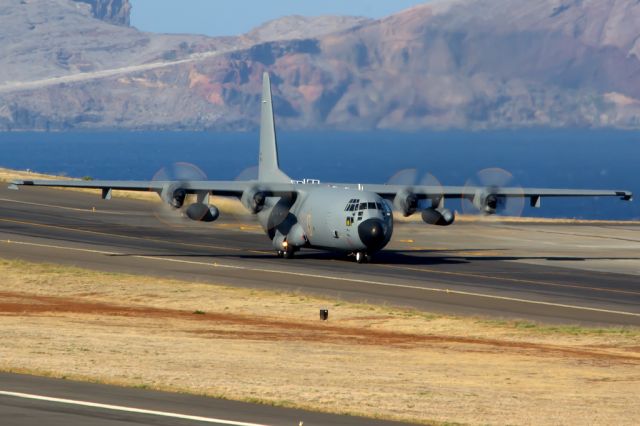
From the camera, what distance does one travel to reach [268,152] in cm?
6041

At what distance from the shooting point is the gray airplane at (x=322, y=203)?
51.9 metres

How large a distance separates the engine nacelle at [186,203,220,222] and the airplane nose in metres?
5.87

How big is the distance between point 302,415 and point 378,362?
8.42m

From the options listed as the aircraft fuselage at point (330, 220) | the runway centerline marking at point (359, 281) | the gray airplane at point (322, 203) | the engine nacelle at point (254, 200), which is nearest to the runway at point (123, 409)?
the runway centerline marking at point (359, 281)

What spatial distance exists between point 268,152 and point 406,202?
7857mm

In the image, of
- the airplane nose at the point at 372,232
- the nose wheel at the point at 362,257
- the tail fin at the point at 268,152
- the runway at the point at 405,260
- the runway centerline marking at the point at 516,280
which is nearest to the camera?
the runway at the point at 405,260

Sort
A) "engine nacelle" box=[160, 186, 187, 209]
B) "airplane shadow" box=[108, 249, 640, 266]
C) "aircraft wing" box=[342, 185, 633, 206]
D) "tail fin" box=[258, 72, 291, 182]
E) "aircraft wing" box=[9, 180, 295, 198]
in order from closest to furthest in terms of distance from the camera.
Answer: "engine nacelle" box=[160, 186, 187, 209]
"aircraft wing" box=[9, 180, 295, 198]
"aircraft wing" box=[342, 185, 633, 206]
"airplane shadow" box=[108, 249, 640, 266]
"tail fin" box=[258, 72, 291, 182]

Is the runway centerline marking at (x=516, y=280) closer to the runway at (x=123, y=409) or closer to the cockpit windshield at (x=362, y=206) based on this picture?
the cockpit windshield at (x=362, y=206)

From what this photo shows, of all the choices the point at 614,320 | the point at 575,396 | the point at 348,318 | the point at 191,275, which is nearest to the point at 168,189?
the point at 191,275

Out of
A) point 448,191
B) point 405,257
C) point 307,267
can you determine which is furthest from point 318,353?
point 405,257

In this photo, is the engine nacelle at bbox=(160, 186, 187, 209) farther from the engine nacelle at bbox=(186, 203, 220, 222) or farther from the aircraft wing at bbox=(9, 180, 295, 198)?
the engine nacelle at bbox=(186, 203, 220, 222)

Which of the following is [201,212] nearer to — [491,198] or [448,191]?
[448,191]

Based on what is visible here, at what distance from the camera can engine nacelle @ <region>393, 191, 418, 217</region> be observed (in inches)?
2215

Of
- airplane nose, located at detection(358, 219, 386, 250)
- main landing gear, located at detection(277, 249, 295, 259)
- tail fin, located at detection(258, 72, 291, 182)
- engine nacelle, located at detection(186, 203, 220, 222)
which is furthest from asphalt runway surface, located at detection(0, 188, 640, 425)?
tail fin, located at detection(258, 72, 291, 182)
